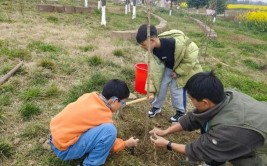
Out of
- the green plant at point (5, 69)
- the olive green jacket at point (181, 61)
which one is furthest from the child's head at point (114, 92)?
the green plant at point (5, 69)

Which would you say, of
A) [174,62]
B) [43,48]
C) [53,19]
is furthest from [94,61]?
[53,19]

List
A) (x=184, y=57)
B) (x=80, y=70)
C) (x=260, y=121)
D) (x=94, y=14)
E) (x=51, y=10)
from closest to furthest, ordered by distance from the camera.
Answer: (x=260, y=121) < (x=184, y=57) < (x=80, y=70) < (x=51, y=10) < (x=94, y=14)

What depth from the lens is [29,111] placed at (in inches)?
136

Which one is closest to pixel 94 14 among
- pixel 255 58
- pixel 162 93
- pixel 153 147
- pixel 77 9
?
pixel 77 9

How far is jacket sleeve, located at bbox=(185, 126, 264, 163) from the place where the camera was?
212 cm

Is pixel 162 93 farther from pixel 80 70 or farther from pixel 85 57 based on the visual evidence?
pixel 85 57

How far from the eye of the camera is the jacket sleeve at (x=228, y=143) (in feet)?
6.94

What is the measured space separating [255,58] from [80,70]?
18.9 ft

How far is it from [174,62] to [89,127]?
1.52 metres

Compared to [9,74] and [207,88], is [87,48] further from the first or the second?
[207,88]

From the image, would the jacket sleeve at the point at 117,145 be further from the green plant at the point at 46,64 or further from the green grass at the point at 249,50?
the green grass at the point at 249,50

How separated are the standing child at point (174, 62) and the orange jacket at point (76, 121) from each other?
3.43 feet

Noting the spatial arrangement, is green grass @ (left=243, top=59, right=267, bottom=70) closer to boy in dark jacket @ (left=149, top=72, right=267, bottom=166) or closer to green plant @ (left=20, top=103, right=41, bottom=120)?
boy in dark jacket @ (left=149, top=72, right=267, bottom=166)

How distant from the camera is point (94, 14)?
1281 centimetres
